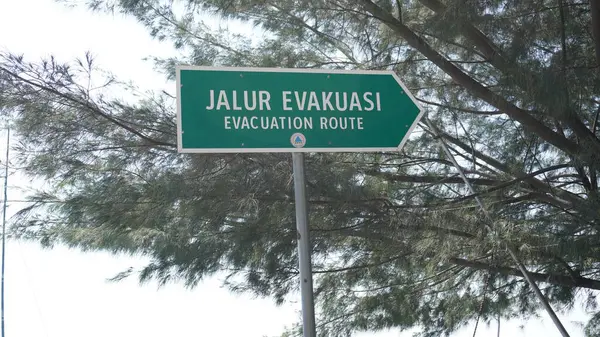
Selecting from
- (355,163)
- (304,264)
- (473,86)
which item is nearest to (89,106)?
(355,163)

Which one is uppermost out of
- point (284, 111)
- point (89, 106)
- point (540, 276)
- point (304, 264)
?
point (89, 106)

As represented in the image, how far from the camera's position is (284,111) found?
242 centimetres

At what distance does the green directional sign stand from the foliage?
51.4 inches

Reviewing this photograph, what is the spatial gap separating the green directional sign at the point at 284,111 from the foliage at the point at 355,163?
1.30m

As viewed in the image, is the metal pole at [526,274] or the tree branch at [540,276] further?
the tree branch at [540,276]

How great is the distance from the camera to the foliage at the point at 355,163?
4.52m

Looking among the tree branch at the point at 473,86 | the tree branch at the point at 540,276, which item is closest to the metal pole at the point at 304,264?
the tree branch at the point at 473,86

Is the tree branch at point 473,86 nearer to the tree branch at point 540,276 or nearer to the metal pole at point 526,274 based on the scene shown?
the tree branch at point 540,276

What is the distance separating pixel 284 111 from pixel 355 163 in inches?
105

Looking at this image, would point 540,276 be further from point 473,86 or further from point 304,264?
point 304,264

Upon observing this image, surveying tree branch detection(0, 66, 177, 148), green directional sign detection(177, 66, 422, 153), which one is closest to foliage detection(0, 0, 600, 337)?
tree branch detection(0, 66, 177, 148)

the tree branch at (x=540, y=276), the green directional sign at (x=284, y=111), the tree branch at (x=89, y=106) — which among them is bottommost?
the tree branch at (x=540, y=276)

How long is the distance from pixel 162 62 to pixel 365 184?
229 centimetres

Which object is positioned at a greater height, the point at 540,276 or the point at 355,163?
the point at 355,163
